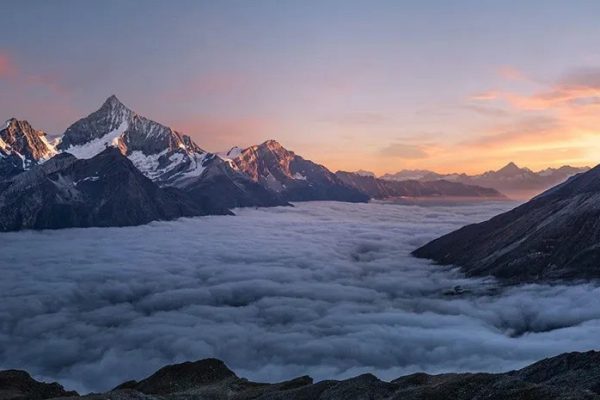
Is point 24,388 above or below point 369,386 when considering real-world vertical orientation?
below

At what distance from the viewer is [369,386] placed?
78.6 meters

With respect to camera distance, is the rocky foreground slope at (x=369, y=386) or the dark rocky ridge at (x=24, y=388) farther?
the dark rocky ridge at (x=24, y=388)

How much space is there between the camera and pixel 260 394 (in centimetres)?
8938

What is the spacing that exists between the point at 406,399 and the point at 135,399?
38816mm

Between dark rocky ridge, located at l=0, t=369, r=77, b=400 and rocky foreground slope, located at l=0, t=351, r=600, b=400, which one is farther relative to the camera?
dark rocky ridge, located at l=0, t=369, r=77, b=400

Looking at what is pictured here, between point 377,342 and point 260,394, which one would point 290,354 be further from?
point 260,394

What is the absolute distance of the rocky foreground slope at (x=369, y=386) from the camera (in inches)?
2363

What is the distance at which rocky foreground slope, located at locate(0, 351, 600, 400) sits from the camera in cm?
6003

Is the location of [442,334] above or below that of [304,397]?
below

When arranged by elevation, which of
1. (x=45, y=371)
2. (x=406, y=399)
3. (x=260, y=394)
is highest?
(x=406, y=399)

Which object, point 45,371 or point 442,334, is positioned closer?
point 45,371

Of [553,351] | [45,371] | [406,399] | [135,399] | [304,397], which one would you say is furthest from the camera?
[45,371]

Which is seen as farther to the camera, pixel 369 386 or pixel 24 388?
pixel 24 388

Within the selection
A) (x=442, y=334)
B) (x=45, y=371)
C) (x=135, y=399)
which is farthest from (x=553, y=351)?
(x=45, y=371)
